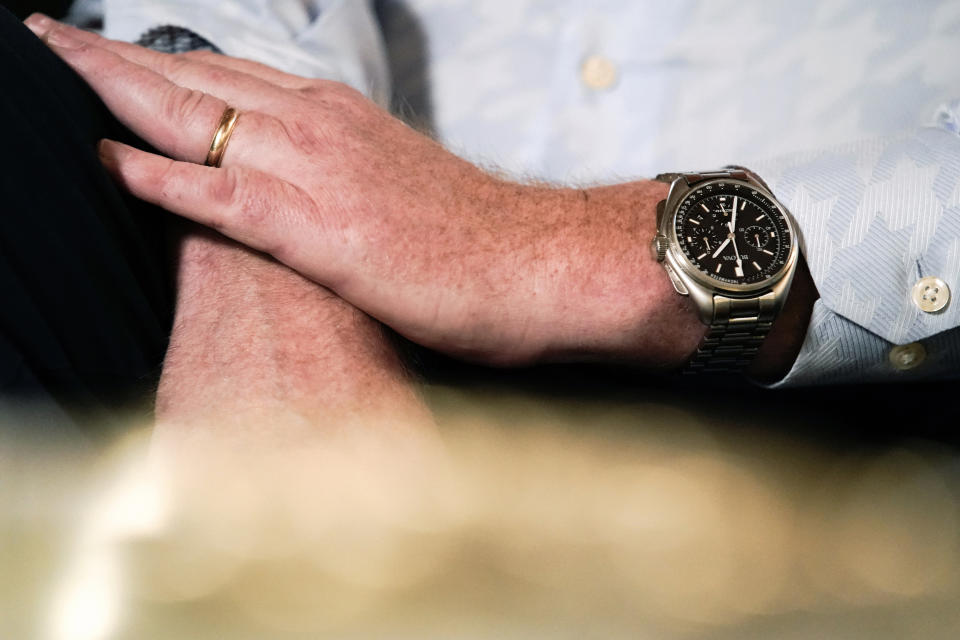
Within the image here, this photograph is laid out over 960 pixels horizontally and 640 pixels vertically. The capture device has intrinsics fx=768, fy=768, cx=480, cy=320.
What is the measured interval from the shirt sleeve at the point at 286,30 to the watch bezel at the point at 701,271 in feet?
1.18

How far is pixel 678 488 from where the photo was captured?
19cm

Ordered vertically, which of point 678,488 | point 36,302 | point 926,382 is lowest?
point 926,382

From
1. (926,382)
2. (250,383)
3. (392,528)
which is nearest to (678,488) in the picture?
(392,528)

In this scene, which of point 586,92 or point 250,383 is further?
point 586,92

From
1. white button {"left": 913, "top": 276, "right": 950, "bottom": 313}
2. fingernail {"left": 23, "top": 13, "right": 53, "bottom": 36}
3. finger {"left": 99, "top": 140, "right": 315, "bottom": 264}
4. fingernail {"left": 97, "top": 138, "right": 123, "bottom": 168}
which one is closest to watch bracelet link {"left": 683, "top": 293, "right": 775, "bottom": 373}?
white button {"left": 913, "top": 276, "right": 950, "bottom": 313}

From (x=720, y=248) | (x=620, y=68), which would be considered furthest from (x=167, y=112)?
(x=620, y=68)

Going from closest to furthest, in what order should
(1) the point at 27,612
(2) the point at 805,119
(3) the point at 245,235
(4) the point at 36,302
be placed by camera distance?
1. (1) the point at 27,612
2. (4) the point at 36,302
3. (3) the point at 245,235
4. (2) the point at 805,119

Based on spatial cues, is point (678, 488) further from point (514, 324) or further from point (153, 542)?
point (514, 324)

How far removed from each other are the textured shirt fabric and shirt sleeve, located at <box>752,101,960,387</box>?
0.04 metres

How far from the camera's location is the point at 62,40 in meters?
0.52

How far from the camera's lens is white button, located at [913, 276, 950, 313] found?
51cm

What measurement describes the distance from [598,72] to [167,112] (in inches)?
18.0

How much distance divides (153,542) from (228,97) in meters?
0.45

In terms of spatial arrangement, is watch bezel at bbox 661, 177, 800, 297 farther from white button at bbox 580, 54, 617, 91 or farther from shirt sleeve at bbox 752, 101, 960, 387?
white button at bbox 580, 54, 617, 91
